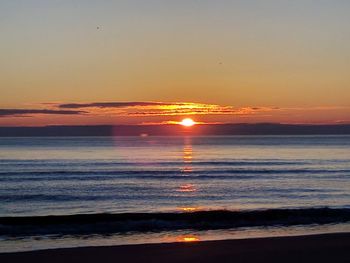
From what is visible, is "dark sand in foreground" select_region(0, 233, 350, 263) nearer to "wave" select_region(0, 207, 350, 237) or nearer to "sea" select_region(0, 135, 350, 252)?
"sea" select_region(0, 135, 350, 252)

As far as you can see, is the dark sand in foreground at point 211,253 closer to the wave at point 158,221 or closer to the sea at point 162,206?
the sea at point 162,206

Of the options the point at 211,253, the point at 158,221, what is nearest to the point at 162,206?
the point at 158,221

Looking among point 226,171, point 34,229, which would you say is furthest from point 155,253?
point 226,171

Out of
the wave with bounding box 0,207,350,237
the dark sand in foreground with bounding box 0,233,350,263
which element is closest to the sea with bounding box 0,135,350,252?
the wave with bounding box 0,207,350,237

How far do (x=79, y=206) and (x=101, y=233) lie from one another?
299 inches

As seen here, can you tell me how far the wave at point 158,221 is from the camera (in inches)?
719

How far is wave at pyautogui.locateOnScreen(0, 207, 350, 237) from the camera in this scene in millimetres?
18250

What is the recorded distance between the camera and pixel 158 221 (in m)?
19.6

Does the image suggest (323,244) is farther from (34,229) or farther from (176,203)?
(176,203)

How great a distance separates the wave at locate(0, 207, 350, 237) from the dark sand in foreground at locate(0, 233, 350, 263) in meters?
4.36

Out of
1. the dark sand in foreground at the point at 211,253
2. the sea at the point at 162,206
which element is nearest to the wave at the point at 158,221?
the sea at the point at 162,206

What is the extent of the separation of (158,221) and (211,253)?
Result: 22.8ft

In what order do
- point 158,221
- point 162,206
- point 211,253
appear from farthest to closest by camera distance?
point 162,206
point 158,221
point 211,253

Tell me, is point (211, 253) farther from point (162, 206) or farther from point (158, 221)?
point (162, 206)
